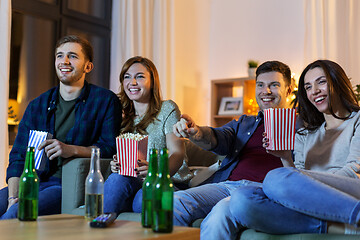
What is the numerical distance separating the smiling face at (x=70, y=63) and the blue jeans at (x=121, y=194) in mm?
683

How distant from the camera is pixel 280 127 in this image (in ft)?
6.27

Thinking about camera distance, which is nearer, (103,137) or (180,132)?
(180,132)

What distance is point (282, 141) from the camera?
75.9 inches

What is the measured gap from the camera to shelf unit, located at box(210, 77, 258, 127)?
5.13 m

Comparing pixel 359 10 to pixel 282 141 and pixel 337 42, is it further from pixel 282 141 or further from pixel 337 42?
pixel 282 141

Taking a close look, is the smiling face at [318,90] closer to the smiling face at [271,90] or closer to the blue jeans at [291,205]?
the smiling face at [271,90]

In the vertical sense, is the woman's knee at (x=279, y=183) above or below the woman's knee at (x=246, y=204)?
above

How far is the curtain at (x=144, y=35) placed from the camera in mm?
4719

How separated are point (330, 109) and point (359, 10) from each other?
305cm

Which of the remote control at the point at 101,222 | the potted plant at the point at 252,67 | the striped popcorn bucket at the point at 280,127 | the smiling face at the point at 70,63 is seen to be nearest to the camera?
the remote control at the point at 101,222

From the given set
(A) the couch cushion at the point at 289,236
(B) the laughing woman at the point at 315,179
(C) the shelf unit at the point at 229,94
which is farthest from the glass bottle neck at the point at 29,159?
(C) the shelf unit at the point at 229,94

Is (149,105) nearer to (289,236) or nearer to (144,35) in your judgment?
(289,236)

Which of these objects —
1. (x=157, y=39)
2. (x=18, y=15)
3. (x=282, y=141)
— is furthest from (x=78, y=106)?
(x=157, y=39)

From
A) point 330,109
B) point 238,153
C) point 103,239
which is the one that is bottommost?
point 103,239
